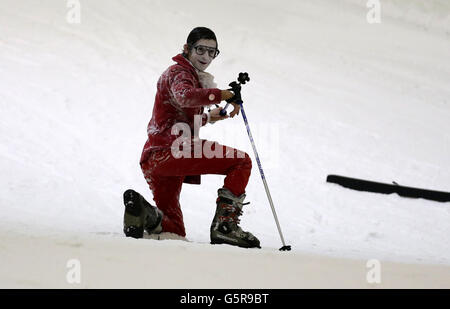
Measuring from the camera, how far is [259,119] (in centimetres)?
655

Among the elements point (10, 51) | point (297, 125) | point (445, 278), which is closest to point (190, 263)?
point (445, 278)

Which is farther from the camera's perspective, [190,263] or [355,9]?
[355,9]

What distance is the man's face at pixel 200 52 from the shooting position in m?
3.31

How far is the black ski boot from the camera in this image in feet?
10.6

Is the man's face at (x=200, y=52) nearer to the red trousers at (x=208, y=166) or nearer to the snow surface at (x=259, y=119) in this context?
the red trousers at (x=208, y=166)

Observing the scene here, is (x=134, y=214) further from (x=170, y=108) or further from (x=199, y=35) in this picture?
(x=199, y=35)

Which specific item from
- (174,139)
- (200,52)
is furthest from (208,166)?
(200,52)

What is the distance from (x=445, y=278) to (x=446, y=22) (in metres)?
8.07

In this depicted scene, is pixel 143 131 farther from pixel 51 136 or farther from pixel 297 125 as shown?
pixel 297 125

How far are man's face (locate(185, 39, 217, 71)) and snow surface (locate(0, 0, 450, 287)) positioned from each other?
3.01ft

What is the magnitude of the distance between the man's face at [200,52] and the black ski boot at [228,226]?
0.63 meters

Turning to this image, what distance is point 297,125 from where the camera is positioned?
253 inches

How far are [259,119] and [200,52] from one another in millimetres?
3268

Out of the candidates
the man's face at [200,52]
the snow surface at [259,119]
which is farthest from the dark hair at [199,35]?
the snow surface at [259,119]
